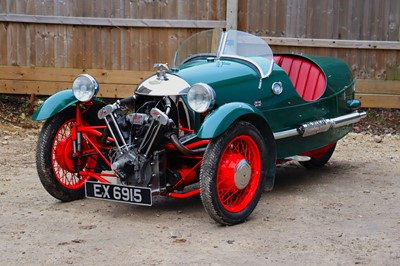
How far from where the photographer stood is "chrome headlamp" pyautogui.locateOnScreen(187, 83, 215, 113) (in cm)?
586

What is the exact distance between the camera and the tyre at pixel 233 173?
18.6 ft

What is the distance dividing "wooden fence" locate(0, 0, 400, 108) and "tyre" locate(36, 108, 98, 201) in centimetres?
449

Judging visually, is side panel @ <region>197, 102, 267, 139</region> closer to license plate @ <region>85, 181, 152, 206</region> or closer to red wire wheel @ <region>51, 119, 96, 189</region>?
license plate @ <region>85, 181, 152, 206</region>

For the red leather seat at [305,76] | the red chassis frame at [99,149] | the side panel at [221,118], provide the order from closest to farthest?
1. the side panel at [221,118]
2. the red chassis frame at [99,149]
3. the red leather seat at [305,76]

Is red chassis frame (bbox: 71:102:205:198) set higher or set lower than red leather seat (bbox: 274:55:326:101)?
lower

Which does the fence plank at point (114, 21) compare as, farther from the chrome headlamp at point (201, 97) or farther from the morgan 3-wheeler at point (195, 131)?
the chrome headlamp at point (201, 97)

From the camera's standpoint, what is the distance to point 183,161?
6.34m

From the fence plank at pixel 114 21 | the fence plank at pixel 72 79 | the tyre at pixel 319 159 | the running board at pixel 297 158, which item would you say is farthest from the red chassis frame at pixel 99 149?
the fence plank at pixel 114 21

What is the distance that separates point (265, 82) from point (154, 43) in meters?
4.67

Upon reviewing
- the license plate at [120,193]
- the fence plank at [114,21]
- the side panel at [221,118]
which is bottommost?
the license plate at [120,193]

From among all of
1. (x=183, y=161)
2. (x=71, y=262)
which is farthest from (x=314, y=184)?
(x=71, y=262)

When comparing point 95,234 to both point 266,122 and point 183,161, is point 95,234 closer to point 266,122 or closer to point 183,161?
point 183,161

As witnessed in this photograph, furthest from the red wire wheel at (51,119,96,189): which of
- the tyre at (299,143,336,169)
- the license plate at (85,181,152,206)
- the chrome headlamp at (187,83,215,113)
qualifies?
the tyre at (299,143,336,169)

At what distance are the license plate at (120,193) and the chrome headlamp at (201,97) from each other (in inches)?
30.5
